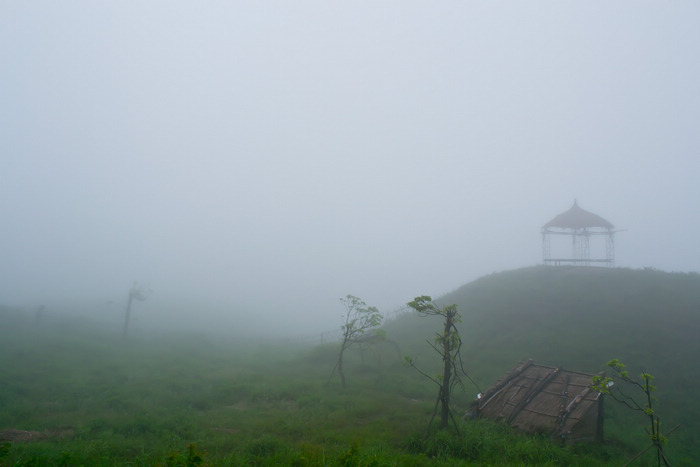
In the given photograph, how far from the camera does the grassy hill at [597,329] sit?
14.7 metres

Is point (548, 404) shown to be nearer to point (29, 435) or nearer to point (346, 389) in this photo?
point (346, 389)

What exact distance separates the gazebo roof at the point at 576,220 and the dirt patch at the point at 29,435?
3143cm

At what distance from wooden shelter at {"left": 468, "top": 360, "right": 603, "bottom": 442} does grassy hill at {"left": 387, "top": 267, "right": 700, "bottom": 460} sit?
162cm

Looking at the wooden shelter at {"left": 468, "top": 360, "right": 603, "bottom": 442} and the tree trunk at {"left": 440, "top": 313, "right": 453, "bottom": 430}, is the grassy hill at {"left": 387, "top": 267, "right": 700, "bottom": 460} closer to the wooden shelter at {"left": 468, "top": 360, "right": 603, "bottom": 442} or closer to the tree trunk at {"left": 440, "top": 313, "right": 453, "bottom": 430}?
the wooden shelter at {"left": 468, "top": 360, "right": 603, "bottom": 442}

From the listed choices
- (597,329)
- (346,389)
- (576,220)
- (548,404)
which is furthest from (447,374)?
(576,220)

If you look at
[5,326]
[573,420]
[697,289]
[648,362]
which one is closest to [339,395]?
[573,420]

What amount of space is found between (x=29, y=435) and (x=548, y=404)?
50.3ft

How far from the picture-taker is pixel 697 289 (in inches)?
927

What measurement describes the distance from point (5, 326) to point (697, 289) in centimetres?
4830

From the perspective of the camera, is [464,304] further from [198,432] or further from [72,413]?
[72,413]

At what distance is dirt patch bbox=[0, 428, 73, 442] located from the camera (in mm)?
10781

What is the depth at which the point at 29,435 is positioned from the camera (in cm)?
1119

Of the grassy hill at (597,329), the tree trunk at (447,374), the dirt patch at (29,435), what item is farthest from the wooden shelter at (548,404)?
the dirt patch at (29,435)

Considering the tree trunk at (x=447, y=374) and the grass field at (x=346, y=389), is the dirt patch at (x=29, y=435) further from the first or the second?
the tree trunk at (x=447, y=374)
